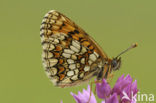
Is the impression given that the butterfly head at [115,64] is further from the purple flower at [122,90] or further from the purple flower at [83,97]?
the purple flower at [83,97]

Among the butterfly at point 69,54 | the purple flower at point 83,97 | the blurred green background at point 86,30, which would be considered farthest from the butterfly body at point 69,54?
Result: the blurred green background at point 86,30

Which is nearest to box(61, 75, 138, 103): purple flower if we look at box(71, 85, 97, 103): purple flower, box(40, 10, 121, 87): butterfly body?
box(71, 85, 97, 103): purple flower

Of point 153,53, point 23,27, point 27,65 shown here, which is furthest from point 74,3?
point 27,65

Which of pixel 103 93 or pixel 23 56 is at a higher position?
pixel 23 56

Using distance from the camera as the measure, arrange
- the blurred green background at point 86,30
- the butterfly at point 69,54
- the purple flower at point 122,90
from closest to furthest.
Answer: the purple flower at point 122,90 → the butterfly at point 69,54 → the blurred green background at point 86,30

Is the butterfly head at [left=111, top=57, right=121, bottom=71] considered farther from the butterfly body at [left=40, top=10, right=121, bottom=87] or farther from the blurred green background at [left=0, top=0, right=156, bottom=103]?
the blurred green background at [left=0, top=0, right=156, bottom=103]

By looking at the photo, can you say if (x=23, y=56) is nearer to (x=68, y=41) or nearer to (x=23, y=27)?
(x=23, y=27)
